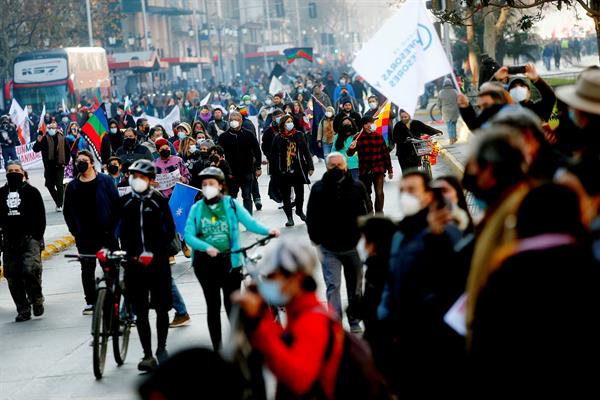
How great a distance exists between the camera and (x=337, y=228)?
34.2 feet

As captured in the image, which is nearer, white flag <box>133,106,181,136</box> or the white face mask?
the white face mask

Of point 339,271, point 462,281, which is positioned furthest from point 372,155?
point 462,281

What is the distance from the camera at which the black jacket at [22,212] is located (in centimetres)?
1339

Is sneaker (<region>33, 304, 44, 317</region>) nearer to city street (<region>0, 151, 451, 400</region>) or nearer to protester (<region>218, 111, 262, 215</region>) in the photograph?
city street (<region>0, 151, 451, 400</region>)

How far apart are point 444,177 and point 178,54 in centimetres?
11522

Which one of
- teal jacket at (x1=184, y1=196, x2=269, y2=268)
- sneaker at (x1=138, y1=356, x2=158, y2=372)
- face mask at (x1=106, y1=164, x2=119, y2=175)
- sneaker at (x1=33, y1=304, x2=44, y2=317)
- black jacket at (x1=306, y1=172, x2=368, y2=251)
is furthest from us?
face mask at (x1=106, y1=164, x2=119, y2=175)

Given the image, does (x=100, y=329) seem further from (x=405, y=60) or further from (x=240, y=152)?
(x=240, y=152)

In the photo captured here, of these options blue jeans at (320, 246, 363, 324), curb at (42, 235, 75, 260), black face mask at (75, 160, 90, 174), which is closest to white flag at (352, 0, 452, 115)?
blue jeans at (320, 246, 363, 324)

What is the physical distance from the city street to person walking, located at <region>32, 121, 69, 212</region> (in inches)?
266

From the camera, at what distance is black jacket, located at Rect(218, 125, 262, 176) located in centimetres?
1905

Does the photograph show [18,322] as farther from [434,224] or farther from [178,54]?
[178,54]

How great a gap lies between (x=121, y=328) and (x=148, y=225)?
0.97 m

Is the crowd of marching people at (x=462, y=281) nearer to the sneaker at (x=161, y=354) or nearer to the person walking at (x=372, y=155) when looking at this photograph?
the sneaker at (x=161, y=354)

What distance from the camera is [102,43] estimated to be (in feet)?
285
